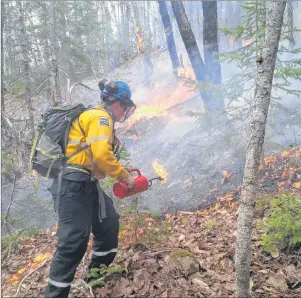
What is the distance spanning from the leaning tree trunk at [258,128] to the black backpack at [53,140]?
1.84 metres

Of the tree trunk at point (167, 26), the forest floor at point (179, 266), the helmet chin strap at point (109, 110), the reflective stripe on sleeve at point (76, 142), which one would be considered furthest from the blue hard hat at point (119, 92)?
the tree trunk at point (167, 26)

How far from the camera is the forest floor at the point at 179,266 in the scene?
337 centimetres

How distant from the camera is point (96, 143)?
134 inches

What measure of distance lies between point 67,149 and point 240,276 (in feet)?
7.54

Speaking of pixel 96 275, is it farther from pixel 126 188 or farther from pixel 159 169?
pixel 159 169

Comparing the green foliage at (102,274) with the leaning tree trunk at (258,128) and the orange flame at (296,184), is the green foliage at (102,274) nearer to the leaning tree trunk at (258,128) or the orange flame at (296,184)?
the leaning tree trunk at (258,128)

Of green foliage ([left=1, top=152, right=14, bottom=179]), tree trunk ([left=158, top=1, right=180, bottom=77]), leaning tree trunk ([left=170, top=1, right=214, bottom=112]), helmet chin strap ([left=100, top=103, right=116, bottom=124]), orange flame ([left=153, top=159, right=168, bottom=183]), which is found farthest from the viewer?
tree trunk ([left=158, top=1, right=180, bottom=77])

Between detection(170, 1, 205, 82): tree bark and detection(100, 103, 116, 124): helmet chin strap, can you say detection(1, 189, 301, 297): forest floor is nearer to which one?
detection(100, 103, 116, 124): helmet chin strap

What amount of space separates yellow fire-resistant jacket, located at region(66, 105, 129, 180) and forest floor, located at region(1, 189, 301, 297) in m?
1.27

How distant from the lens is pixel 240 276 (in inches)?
114

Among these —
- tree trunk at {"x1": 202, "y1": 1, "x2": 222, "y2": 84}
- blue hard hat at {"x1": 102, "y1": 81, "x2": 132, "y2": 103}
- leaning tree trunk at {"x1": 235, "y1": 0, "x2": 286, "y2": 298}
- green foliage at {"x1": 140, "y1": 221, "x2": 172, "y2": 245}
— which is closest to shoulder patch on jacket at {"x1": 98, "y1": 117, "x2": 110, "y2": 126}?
blue hard hat at {"x1": 102, "y1": 81, "x2": 132, "y2": 103}

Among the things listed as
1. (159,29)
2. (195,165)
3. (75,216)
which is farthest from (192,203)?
(159,29)

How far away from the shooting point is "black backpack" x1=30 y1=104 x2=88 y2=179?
3586 mm

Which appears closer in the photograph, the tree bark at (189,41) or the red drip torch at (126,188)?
the red drip torch at (126,188)
